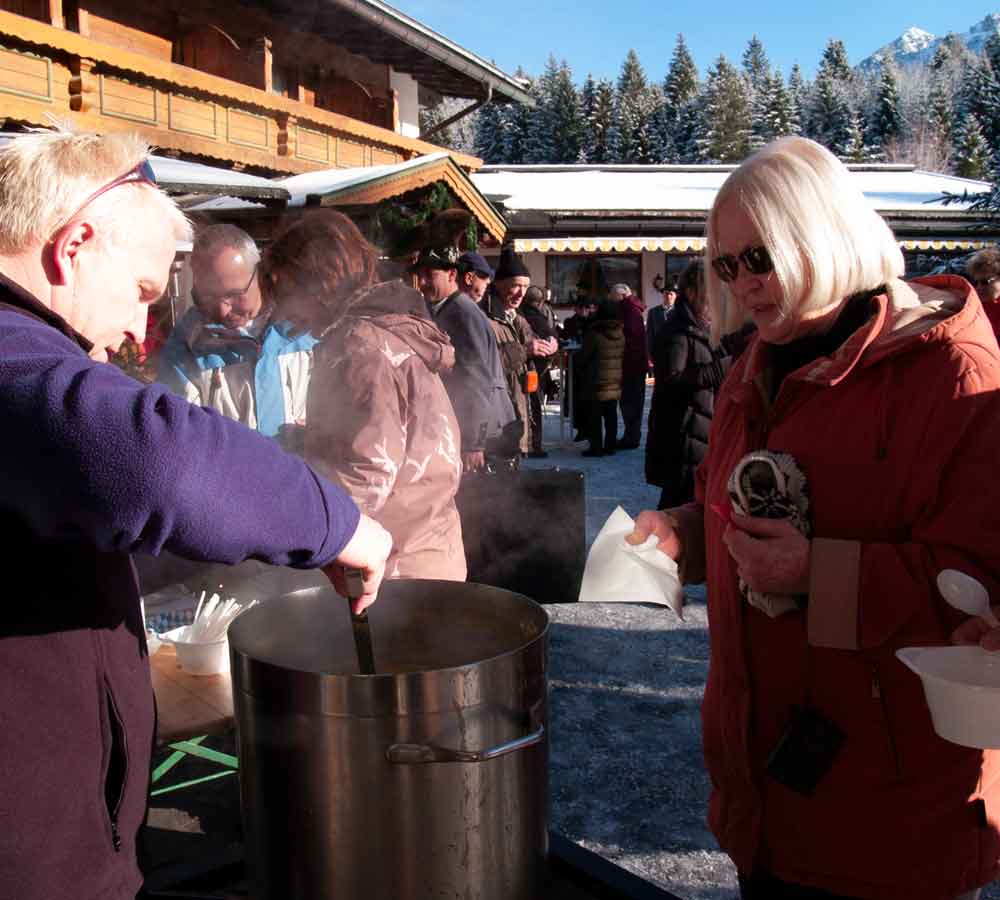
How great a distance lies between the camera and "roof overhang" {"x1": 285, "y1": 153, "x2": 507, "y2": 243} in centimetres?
797

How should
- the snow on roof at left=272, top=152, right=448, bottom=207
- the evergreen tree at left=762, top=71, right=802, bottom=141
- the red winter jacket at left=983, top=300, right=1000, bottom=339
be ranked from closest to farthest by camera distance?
the red winter jacket at left=983, top=300, right=1000, bottom=339
the snow on roof at left=272, top=152, right=448, bottom=207
the evergreen tree at left=762, top=71, right=802, bottom=141

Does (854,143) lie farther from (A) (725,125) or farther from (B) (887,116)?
(A) (725,125)

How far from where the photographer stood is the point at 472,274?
639cm

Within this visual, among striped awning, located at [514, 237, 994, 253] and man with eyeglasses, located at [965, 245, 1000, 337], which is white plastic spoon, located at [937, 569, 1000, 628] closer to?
man with eyeglasses, located at [965, 245, 1000, 337]

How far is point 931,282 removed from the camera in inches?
66.4

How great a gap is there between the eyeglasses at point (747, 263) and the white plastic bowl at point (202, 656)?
1.81m

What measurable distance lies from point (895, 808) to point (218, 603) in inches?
85.8

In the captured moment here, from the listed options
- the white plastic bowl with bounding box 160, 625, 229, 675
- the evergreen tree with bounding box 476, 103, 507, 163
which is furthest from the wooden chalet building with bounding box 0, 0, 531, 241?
the evergreen tree with bounding box 476, 103, 507, 163

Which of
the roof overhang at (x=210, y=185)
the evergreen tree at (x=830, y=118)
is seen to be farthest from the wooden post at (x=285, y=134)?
the evergreen tree at (x=830, y=118)

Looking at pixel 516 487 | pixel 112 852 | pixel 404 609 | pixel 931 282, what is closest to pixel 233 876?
pixel 404 609

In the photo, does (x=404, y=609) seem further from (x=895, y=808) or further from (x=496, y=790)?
(x=895, y=808)

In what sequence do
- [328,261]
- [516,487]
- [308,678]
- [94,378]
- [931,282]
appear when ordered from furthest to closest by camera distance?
[516,487]
[328,261]
[931,282]
[308,678]
[94,378]

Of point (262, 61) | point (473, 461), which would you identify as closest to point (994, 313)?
point (473, 461)

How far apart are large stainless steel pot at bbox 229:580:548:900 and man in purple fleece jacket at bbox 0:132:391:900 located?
182 mm
